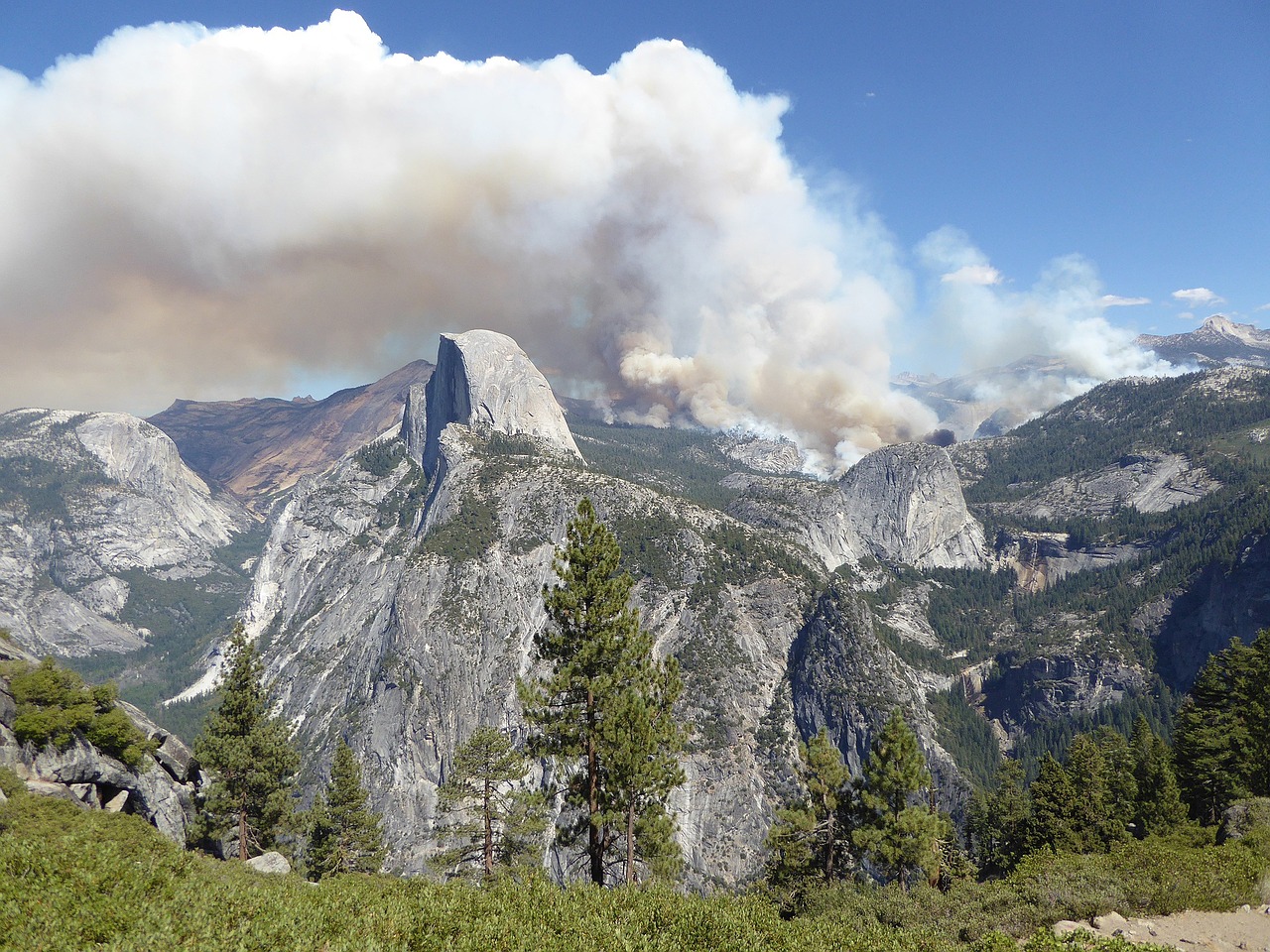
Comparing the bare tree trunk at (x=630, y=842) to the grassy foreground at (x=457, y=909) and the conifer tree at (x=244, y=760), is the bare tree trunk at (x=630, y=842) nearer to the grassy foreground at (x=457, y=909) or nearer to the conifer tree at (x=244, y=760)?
the grassy foreground at (x=457, y=909)

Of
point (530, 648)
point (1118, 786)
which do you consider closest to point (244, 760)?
point (1118, 786)

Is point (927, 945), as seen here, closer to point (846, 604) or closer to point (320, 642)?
point (846, 604)

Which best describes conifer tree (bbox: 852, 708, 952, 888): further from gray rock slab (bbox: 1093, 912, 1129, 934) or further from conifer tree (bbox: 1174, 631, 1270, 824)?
conifer tree (bbox: 1174, 631, 1270, 824)

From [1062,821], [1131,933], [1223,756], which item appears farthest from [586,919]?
[1223,756]

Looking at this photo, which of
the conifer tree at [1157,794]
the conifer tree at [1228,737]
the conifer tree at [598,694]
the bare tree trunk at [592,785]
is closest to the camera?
the bare tree trunk at [592,785]

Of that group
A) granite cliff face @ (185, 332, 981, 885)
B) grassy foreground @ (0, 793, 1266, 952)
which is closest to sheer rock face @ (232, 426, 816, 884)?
granite cliff face @ (185, 332, 981, 885)

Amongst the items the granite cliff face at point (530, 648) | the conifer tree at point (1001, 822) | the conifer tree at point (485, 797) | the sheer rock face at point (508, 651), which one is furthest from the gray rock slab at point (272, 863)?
the sheer rock face at point (508, 651)
